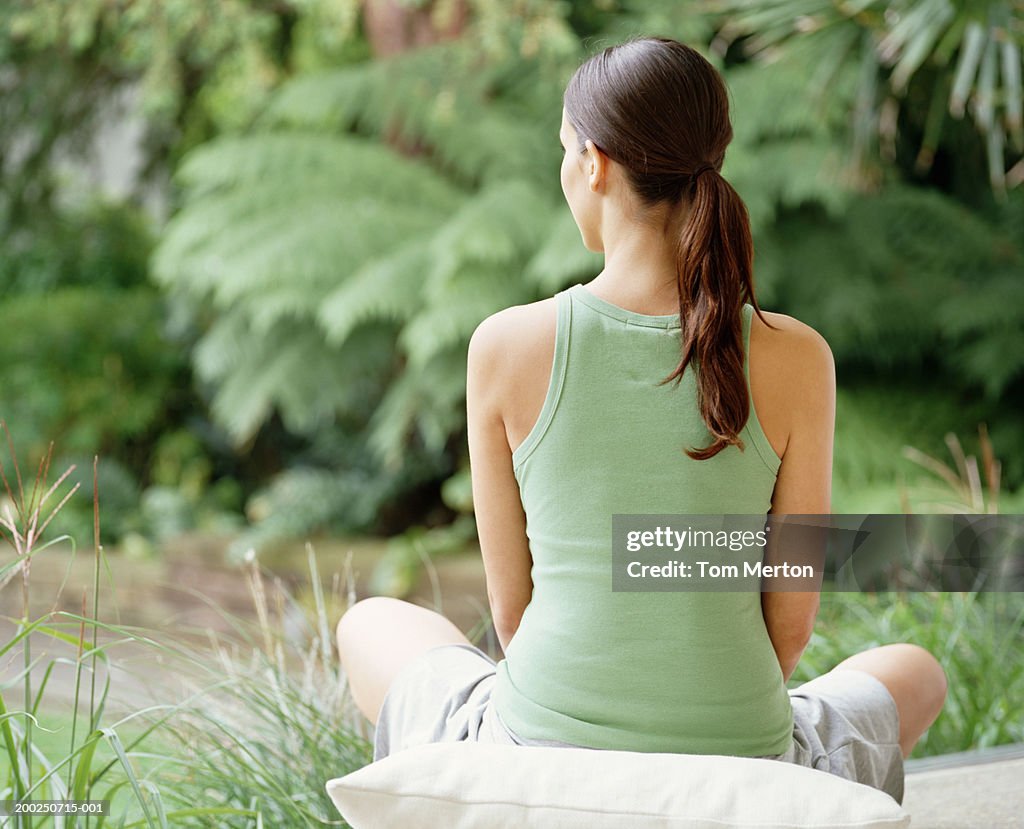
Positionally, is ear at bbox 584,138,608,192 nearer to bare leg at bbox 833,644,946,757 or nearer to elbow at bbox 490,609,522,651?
elbow at bbox 490,609,522,651

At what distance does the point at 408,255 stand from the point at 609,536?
3116 millimetres

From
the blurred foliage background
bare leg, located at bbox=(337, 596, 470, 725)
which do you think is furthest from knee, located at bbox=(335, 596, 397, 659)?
the blurred foliage background

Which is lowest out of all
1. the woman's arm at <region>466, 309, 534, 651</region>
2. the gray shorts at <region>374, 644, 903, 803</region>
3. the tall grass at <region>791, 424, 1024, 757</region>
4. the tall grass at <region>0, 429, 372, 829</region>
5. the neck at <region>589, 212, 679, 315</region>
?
the tall grass at <region>791, 424, 1024, 757</region>

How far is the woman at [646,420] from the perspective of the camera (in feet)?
3.08

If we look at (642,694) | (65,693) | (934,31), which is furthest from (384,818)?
(934,31)

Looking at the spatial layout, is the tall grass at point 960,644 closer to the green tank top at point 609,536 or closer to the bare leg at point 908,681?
the bare leg at point 908,681

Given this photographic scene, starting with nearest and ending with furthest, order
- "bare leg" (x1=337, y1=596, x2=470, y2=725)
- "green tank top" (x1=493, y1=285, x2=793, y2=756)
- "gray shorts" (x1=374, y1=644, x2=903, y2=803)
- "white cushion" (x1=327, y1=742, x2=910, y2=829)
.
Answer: "white cushion" (x1=327, y1=742, x2=910, y2=829) → "green tank top" (x1=493, y1=285, x2=793, y2=756) → "gray shorts" (x1=374, y1=644, x2=903, y2=803) → "bare leg" (x1=337, y1=596, x2=470, y2=725)

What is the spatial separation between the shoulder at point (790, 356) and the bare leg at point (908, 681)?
0.41 m

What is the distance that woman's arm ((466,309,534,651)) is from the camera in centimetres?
96

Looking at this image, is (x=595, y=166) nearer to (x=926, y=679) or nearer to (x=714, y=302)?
(x=714, y=302)

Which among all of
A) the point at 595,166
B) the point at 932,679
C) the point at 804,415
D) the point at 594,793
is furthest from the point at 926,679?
the point at 595,166

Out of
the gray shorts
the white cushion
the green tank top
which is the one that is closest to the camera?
the white cushion

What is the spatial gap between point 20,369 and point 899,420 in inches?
142

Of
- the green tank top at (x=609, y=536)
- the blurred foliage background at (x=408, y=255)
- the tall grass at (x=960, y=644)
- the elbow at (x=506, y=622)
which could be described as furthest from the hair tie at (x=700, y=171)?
the blurred foliage background at (x=408, y=255)
